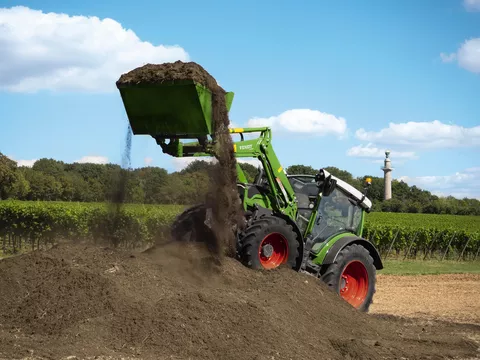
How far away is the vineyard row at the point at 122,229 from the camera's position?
427 inches

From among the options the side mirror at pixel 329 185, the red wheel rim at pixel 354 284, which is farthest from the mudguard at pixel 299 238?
the red wheel rim at pixel 354 284

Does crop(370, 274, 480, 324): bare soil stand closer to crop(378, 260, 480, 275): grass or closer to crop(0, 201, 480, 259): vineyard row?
crop(378, 260, 480, 275): grass

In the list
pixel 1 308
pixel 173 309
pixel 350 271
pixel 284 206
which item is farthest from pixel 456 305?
pixel 1 308

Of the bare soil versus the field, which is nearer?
the field

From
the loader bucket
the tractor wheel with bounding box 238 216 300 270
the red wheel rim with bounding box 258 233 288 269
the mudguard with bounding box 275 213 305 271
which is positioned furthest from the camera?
the mudguard with bounding box 275 213 305 271

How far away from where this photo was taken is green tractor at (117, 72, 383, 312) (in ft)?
30.9

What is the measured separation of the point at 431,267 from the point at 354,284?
16.2 metres

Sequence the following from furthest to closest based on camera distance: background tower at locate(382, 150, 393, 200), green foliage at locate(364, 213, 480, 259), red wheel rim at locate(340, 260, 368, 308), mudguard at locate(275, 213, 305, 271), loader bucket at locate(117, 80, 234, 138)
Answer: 1. background tower at locate(382, 150, 393, 200)
2. green foliage at locate(364, 213, 480, 259)
3. red wheel rim at locate(340, 260, 368, 308)
4. mudguard at locate(275, 213, 305, 271)
5. loader bucket at locate(117, 80, 234, 138)

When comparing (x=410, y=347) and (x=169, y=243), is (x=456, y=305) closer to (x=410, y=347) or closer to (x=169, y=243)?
(x=410, y=347)

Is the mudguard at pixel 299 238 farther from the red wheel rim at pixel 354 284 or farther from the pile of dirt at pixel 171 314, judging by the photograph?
the red wheel rim at pixel 354 284

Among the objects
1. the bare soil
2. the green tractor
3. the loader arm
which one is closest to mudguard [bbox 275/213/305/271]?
the green tractor

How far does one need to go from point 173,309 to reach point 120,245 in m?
3.35

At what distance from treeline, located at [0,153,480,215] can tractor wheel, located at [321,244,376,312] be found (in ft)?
5.81

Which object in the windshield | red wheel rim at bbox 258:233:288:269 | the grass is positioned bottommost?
the grass
